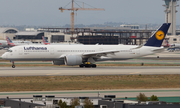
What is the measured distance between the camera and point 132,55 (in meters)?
59.5

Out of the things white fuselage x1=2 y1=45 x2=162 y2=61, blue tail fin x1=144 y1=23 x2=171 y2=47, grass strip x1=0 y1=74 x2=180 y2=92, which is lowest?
grass strip x1=0 y1=74 x2=180 y2=92

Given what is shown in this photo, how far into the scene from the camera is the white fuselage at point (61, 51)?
55.4 meters

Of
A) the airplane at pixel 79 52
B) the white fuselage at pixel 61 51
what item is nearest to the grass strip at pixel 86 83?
the airplane at pixel 79 52

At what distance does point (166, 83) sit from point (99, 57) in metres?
22.6

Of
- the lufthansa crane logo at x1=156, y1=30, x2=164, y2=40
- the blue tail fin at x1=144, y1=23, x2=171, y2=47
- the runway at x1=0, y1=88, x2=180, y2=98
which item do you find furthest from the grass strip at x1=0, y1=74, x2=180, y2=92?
the lufthansa crane logo at x1=156, y1=30, x2=164, y2=40

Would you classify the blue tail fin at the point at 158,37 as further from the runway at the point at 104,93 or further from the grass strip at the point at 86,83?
the runway at the point at 104,93

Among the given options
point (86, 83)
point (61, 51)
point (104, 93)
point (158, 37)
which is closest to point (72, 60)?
point (61, 51)

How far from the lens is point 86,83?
35781 mm

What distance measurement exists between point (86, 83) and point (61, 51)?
870 inches

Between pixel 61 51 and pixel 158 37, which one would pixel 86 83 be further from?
pixel 158 37

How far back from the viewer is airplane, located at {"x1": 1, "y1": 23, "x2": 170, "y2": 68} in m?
55.4

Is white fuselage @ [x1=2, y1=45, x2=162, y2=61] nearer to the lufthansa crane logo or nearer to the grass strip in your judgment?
the lufthansa crane logo

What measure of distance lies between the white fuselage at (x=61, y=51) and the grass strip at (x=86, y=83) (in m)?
16.2

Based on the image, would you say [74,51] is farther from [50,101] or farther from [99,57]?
[50,101]
